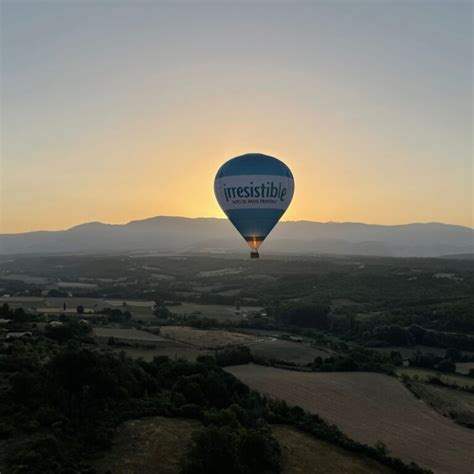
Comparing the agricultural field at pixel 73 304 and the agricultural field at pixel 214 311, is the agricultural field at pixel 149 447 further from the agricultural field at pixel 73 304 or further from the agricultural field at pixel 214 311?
the agricultural field at pixel 73 304

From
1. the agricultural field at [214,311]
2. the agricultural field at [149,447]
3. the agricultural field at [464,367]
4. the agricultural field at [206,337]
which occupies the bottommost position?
the agricultural field at [464,367]

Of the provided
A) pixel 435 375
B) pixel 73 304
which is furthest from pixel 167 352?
pixel 73 304

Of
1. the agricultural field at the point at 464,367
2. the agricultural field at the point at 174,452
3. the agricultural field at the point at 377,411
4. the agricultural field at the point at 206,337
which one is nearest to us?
the agricultural field at the point at 174,452

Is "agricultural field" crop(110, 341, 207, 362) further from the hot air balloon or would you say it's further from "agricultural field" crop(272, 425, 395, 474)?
"agricultural field" crop(272, 425, 395, 474)

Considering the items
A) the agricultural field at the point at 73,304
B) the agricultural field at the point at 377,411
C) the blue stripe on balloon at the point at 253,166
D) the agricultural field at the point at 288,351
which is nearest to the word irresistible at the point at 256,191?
the blue stripe on balloon at the point at 253,166

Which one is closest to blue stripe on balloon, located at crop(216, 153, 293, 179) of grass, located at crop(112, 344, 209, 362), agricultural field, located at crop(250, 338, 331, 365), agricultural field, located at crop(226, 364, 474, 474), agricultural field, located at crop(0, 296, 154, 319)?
agricultural field, located at crop(226, 364, 474, 474)

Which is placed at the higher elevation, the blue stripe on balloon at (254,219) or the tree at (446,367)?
the blue stripe on balloon at (254,219)

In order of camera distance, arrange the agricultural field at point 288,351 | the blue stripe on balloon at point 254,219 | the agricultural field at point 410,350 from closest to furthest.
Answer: the blue stripe on balloon at point 254,219, the agricultural field at point 288,351, the agricultural field at point 410,350
